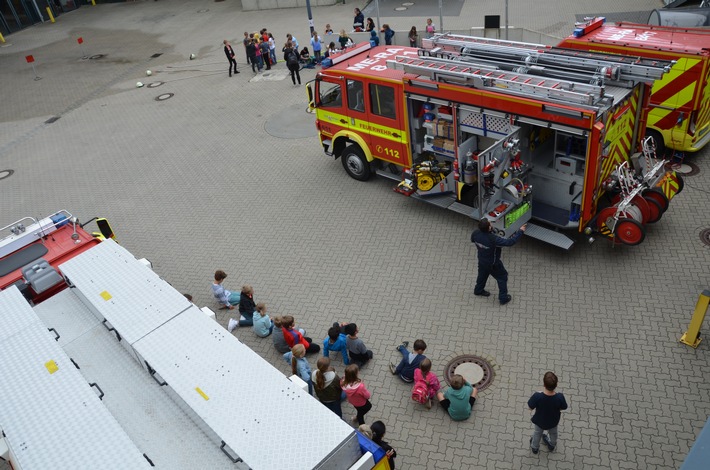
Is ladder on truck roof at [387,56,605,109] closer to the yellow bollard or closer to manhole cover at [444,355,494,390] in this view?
the yellow bollard

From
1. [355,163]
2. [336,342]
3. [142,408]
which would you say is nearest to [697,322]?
[336,342]

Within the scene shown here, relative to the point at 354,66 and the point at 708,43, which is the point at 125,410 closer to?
the point at 354,66

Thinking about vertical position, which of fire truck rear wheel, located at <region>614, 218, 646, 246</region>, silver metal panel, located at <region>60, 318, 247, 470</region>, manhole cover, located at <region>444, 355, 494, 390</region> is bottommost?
manhole cover, located at <region>444, 355, 494, 390</region>

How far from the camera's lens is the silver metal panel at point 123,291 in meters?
5.82

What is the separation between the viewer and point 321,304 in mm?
9953

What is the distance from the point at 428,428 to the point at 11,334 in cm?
513

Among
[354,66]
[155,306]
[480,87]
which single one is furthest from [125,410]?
[354,66]

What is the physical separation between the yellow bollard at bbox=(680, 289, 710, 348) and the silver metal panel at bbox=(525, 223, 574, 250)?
2.31 metres

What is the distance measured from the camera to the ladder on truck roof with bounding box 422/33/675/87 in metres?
9.19

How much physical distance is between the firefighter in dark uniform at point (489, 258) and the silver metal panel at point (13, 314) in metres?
6.16

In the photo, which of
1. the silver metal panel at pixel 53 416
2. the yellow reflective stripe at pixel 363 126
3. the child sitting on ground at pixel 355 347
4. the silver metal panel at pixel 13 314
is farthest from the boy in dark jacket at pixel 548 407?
the yellow reflective stripe at pixel 363 126

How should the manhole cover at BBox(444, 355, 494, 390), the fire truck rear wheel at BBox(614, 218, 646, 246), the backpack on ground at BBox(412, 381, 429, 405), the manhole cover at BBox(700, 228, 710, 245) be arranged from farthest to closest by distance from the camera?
the manhole cover at BBox(700, 228, 710, 245) → the fire truck rear wheel at BBox(614, 218, 646, 246) → the manhole cover at BBox(444, 355, 494, 390) → the backpack on ground at BBox(412, 381, 429, 405)

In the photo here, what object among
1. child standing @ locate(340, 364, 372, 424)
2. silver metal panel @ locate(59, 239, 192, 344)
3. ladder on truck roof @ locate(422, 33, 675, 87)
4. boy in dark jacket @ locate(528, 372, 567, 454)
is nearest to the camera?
silver metal panel @ locate(59, 239, 192, 344)

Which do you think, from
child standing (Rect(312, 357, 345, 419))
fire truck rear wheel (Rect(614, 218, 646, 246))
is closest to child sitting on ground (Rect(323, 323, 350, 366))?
child standing (Rect(312, 357, 345, 419))
